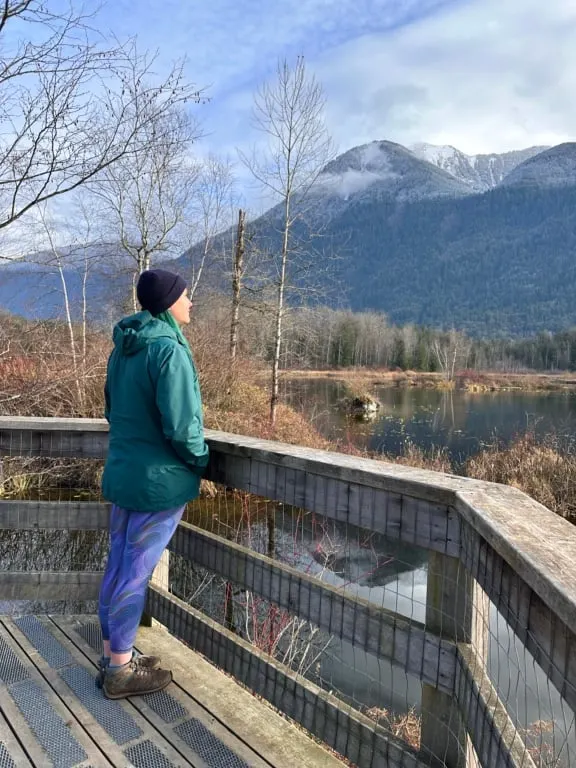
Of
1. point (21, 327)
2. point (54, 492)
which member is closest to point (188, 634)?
point (21, 327)

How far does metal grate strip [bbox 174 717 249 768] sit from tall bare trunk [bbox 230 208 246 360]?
13788 millimetres

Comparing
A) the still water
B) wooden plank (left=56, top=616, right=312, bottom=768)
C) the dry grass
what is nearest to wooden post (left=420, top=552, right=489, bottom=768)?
the still water

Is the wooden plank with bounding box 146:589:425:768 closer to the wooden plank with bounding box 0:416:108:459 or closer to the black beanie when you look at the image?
the wooden plank with bounding box 0:416:108:459

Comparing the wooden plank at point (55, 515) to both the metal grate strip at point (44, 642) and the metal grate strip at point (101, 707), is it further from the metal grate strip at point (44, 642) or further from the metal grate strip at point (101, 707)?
the metal grate strip at point (101, 707)

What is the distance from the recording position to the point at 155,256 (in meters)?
17.1

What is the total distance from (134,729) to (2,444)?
1.54m

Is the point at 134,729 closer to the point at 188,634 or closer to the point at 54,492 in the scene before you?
the point at 188,634

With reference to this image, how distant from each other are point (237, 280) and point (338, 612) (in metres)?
16.5

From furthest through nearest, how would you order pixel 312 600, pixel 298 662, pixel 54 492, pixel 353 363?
pixel 353 363, pixel 54 492, pixel 298 662, pixel 312 600

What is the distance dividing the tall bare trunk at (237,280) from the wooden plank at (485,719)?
1435 centimetres

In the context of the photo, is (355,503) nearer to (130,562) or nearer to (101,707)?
Answer: (130,562)

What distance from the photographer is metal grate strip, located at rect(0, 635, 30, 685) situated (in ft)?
8.00

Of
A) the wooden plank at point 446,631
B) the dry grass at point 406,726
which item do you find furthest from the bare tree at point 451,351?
the wooden plank at point 446,631

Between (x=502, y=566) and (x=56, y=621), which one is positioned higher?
(x=502, y=566)
